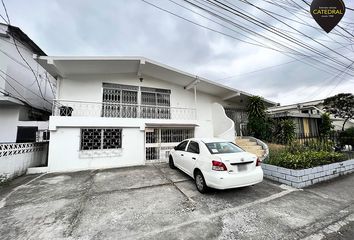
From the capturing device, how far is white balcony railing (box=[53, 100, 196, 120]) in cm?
780

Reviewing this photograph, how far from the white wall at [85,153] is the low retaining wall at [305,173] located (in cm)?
586

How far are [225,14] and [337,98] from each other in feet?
64.8

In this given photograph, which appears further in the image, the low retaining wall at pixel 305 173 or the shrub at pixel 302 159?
the shrub at pixel 302 159

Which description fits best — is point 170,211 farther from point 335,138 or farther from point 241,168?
point 335,138

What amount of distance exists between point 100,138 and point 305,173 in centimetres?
837

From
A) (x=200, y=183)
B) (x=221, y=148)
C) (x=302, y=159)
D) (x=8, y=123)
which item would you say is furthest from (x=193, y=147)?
(x=8, y=123)

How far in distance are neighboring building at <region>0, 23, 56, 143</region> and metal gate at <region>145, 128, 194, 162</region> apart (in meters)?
6.14

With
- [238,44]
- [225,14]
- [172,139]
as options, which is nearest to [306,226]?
[225,14]

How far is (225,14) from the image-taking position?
504cm

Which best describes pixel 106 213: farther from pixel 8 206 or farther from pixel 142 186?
pixel 8 206

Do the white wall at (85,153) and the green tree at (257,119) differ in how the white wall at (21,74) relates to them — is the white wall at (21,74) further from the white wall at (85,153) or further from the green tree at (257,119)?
the green tree at (257,119)

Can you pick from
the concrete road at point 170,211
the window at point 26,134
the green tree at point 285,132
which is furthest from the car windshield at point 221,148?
the window at point 26,134

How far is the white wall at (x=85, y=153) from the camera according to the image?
710 cm

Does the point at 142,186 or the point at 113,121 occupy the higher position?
the point at 113,121
